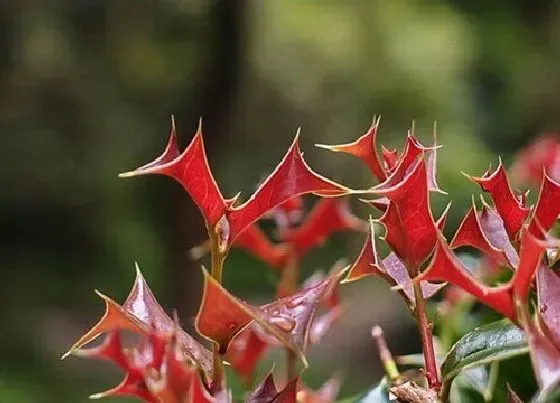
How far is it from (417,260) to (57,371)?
3.22 metres

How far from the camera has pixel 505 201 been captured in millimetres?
360

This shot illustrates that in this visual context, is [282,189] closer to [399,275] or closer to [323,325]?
[399,275]

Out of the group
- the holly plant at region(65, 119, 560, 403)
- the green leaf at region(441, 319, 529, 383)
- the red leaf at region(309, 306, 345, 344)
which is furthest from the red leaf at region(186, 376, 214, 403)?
the red leaf at region(309, 306, 345, 344)

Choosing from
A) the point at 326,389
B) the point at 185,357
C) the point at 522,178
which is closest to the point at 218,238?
the point at 185,357

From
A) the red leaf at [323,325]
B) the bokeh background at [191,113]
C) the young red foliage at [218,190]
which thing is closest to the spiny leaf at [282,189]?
the young red foliage at [218,190]

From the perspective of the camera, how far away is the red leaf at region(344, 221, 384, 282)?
35 cm

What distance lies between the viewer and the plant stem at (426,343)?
0.34 metres

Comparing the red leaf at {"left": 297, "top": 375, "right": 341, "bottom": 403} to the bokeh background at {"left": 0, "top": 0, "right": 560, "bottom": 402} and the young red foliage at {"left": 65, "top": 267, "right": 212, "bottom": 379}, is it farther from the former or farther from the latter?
the bokeh background at {"left": 0, "top": 0, "right": 560, "bottom": 402}

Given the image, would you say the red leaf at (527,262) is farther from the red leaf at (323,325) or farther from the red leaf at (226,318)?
the red leaf at (323,325)

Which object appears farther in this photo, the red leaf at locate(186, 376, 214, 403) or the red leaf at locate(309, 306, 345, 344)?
the red leaf at locate(309, 306, 345, 344)

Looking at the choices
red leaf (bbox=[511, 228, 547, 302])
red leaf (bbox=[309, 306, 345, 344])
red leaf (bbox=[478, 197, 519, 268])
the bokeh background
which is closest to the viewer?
red leaf (bbox=[511, 228, 547, 302])

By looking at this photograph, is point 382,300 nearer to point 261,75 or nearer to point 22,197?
point 261,75

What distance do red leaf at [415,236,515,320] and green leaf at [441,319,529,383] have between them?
50 millimetres

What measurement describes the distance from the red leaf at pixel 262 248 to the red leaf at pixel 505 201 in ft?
0.87
